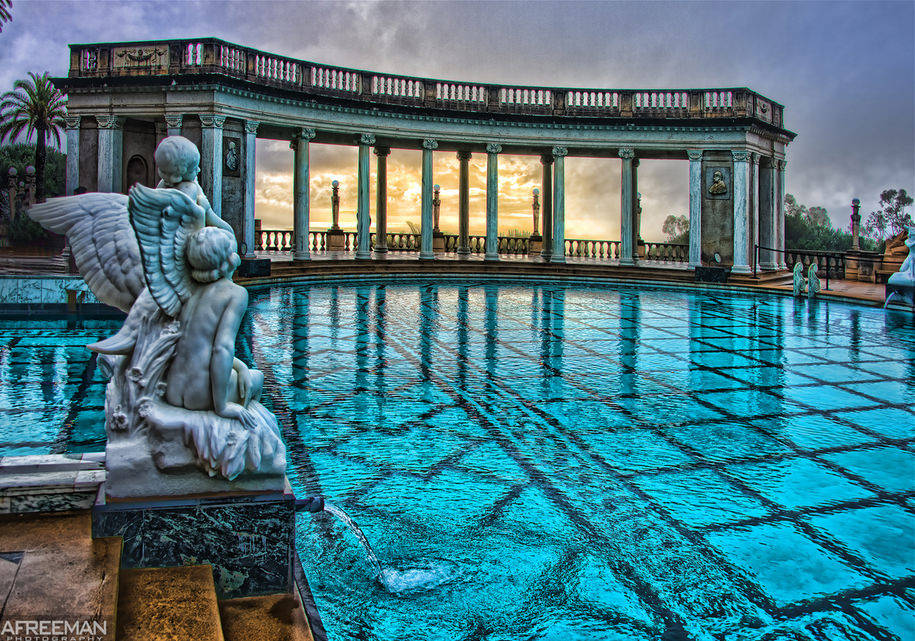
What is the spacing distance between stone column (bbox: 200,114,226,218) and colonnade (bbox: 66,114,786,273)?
3cm

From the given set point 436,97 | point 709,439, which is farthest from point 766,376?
point 436,97

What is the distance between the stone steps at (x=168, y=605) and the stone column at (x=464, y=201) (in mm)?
27803

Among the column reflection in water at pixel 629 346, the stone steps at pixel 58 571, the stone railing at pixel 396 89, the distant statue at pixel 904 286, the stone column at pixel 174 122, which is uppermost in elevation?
the stone railing at pixel 396 89

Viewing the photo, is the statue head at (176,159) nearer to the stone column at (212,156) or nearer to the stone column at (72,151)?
the stone column at (212,156)

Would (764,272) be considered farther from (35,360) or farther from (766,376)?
(35,360)

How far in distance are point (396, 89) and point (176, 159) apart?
2441cm

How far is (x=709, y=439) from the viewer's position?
7.07 metres

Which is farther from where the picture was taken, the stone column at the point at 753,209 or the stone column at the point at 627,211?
the stone column at the point at 627,211

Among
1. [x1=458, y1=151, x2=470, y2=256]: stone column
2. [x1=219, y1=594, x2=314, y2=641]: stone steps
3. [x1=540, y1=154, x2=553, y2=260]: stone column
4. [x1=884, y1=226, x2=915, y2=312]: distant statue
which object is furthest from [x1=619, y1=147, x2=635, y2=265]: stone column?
[x1=219, y1=594, x2=314, y2=641]: stone steps

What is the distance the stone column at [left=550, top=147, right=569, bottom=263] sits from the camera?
28609 millimetres

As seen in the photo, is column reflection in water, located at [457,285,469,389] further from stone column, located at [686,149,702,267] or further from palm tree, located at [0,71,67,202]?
palm tree, located at [0,71,67,202]

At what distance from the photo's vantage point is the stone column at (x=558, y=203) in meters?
28.6

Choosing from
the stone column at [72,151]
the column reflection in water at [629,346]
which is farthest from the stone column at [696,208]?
the stone column at [72,151]

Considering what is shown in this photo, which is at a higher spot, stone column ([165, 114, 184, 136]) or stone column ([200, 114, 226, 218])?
stone column ([165, 114, 184, 136])
